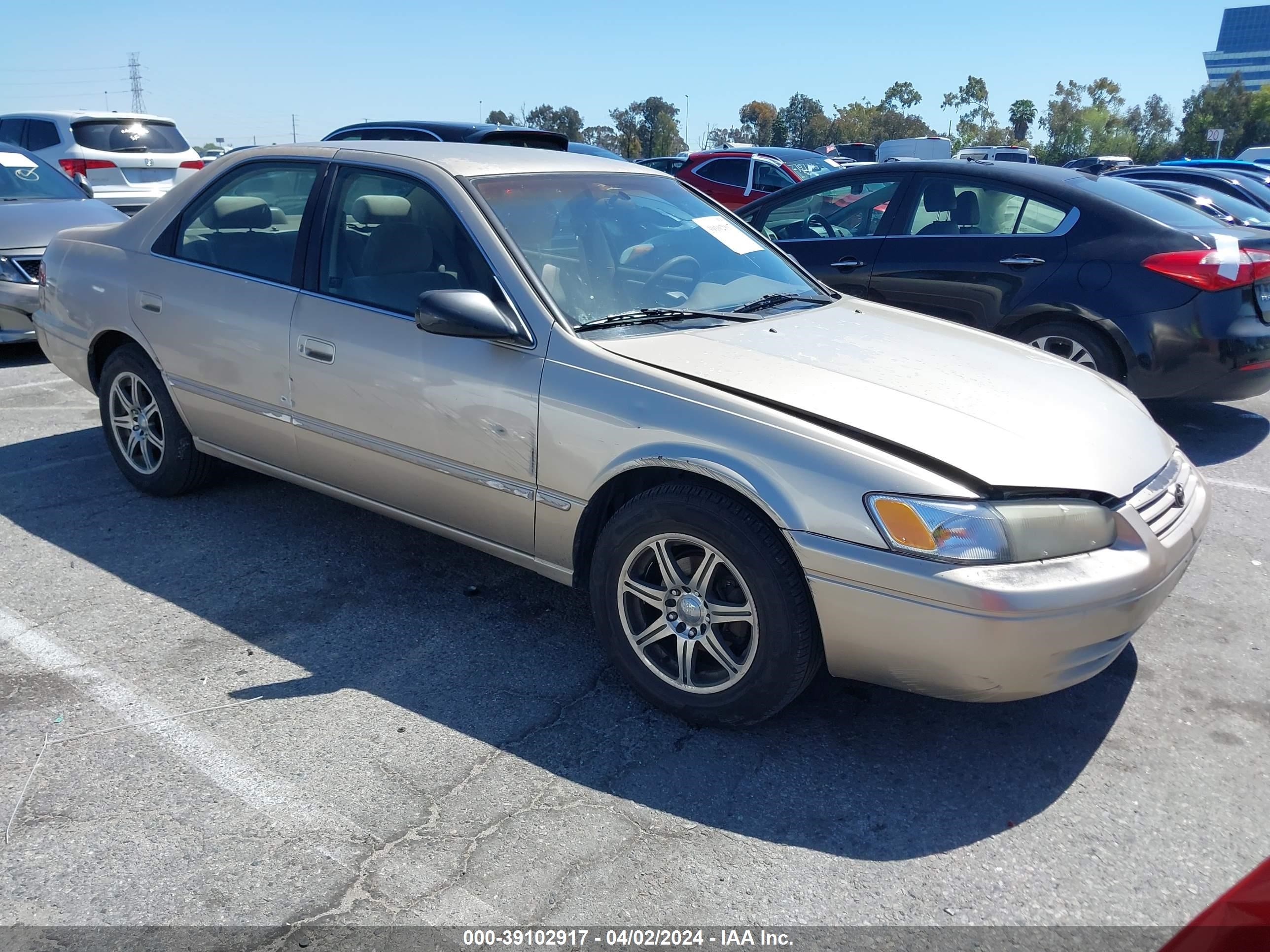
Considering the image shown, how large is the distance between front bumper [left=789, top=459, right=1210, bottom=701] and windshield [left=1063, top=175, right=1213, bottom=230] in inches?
150

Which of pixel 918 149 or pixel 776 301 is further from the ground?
pixel 918 149

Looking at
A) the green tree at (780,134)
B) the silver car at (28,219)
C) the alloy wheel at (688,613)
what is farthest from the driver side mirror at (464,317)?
the green tree at (780,134)

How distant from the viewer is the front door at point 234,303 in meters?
4.16

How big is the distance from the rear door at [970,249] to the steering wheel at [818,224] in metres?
0.46

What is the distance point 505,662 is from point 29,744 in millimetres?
1430

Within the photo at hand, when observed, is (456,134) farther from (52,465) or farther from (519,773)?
(519,773)

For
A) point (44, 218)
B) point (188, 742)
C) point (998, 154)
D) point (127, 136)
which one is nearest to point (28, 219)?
point (44, 218)

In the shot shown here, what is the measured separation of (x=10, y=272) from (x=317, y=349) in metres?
4.88

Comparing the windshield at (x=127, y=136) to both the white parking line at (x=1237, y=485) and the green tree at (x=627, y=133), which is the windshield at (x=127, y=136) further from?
the green tree at (x=627, y=133)

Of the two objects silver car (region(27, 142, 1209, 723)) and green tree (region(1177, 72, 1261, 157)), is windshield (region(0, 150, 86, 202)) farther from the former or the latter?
green tree (region(1177, 72, 1261, 157))

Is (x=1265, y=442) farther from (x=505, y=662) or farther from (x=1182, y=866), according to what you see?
(x=505, y=662)

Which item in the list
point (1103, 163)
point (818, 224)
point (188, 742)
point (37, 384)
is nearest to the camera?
point (188, 742)

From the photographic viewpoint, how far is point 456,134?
9961 millimetres

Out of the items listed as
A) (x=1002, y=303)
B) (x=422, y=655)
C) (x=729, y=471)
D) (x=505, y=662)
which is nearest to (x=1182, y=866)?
(x=729, y=471)
